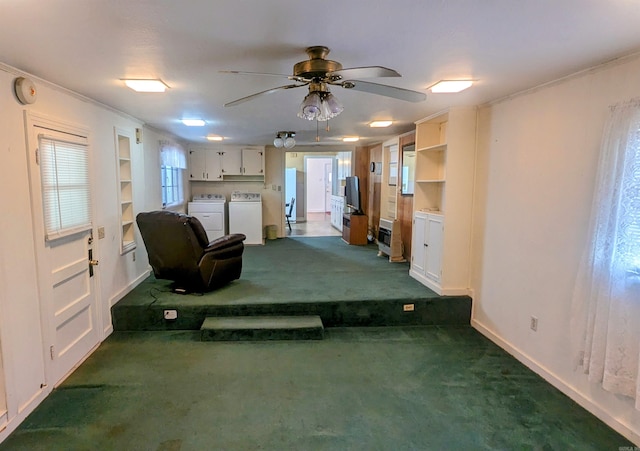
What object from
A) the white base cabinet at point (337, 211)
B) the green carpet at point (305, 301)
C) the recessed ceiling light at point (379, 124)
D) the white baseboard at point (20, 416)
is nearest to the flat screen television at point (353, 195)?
the white base cabinet at point (337, 211)

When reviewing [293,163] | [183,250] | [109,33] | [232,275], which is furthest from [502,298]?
[293,163]

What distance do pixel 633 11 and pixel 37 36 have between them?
286 centimetres

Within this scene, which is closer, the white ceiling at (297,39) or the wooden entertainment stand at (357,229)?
the white ceiling at (297,39)

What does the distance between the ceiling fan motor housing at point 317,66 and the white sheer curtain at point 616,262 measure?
1.74 metres

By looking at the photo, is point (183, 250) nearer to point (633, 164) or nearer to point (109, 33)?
point (109, 33)

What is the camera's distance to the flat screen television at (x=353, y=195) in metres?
7.20

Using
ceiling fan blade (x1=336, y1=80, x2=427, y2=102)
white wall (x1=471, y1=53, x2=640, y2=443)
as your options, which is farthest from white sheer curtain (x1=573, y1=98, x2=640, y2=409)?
ceiling fan blade (x1=336, y1=80, x2=427, y2=102)

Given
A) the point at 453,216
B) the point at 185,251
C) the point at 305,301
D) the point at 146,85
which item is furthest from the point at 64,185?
the point at 453,216

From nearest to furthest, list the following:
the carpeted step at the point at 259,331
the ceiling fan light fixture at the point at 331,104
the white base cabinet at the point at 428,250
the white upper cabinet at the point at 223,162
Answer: the ceiling fan light fixture at the point at 331,104
the carpeted step at the point at 259,331
the white base cabinet at the point at 428,250
the white upper cabinet at the point at 223,162

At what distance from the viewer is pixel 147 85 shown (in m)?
2.82

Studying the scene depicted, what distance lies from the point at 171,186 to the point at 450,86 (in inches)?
198

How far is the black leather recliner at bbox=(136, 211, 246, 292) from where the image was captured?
12.6 feet

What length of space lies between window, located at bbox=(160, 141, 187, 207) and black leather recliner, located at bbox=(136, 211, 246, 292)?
1971 millimetres

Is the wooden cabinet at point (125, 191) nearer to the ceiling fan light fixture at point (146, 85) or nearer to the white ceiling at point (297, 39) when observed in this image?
the white ceiling at point (297, 39)
